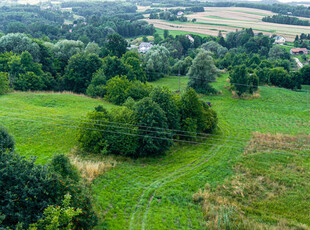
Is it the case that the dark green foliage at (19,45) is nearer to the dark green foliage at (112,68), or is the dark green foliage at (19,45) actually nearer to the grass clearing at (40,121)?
the dark green foliage at (112,68)

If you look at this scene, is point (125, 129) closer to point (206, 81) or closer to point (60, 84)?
point (60, 84)

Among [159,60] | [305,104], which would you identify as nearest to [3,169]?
[305,104]

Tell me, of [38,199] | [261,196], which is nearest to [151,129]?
[261,196]

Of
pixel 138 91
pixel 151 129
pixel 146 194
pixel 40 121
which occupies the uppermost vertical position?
pixel 138 91

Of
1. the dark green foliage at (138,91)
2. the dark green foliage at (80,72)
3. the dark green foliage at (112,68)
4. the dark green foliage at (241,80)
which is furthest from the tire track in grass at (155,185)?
the dark green foliage at (80,72)

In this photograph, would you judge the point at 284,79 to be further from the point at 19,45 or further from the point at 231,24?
the point at 231,24

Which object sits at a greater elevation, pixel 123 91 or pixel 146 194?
pixel 123 91
